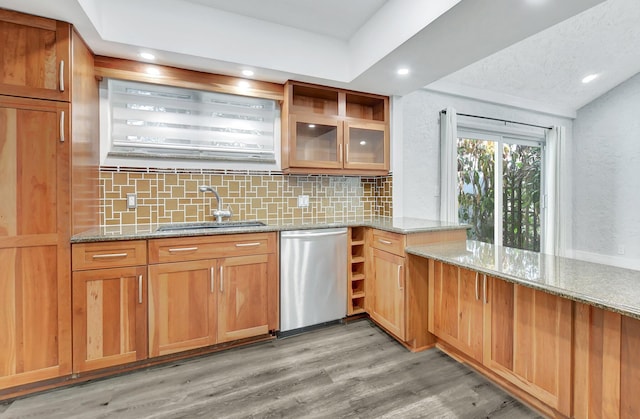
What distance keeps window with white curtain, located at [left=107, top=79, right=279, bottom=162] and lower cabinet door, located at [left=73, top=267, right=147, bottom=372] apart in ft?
3.45

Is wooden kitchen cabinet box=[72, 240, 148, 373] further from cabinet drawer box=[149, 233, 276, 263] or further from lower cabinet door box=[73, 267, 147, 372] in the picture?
cabinet drawer box=[149, 233, 276, 263]

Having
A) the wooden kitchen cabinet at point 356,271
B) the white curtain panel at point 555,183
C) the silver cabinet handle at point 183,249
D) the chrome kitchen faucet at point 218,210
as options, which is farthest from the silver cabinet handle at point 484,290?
the white curtain panel at point 555,183

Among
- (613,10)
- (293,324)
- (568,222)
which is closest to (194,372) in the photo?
(293,324)

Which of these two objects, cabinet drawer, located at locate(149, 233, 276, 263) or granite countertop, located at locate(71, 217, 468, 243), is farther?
Answer: cabinet drawer, located at locate(149, 233, 276, 263)

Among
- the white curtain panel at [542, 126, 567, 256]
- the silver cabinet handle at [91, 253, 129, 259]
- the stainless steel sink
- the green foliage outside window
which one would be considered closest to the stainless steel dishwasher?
the stainless steel sink

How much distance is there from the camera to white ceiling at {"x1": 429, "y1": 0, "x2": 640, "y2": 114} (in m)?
2.83

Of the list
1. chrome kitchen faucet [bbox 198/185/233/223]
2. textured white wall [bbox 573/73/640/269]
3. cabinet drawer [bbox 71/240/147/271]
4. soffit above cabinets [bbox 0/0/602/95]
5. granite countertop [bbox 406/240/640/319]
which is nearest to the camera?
granite countertop [bbox 406/240/640/319]

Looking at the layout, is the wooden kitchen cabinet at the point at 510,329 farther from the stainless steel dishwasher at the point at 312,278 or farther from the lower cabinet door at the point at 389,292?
the stainless steel dishwasher at the point at 312,278

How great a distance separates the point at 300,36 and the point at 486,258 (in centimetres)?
232

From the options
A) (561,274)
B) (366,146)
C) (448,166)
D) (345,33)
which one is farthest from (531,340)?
(345,33)

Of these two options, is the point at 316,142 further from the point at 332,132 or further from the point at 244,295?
the point at 244,295

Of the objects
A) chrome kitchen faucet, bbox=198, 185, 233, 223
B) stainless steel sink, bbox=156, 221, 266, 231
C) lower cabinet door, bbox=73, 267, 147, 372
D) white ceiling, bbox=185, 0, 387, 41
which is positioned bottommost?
lower cabinet door, bbox=73, 267, 147, 372

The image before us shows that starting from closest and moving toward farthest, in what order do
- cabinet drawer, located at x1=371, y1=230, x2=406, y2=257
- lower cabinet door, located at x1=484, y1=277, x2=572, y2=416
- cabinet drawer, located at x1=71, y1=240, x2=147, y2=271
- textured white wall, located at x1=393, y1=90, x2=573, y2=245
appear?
lower cabinet door, located at x1=484, y1=277, x2=572, y2=416, cabinet drawer, located at x1=71, y1=240, x2=147, y2=271, cabinet drawer, located at x1=371, y1=230, x2=406, y2=257, textured white wall, located at x1=393, y1=90, x2=573, y2=245

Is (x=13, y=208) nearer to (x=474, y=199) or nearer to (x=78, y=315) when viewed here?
(x=78, y=315)
